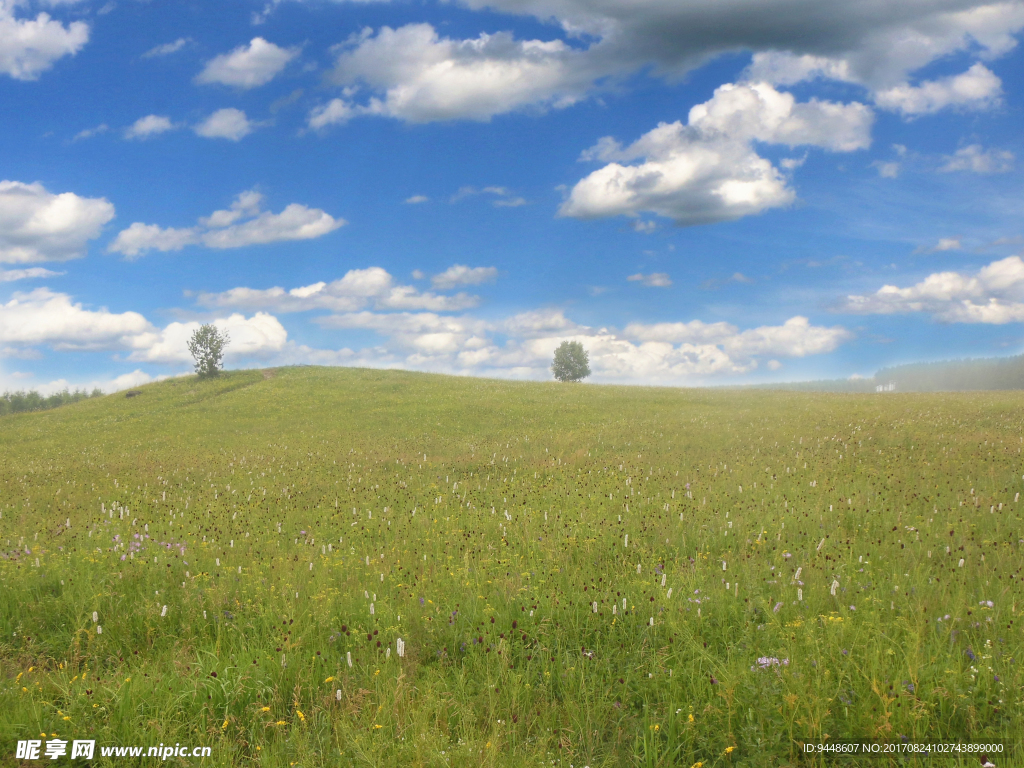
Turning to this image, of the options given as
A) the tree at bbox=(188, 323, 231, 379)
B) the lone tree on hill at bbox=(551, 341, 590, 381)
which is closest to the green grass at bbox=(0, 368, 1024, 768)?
the tree at bbox=(188, 323, 231, 379)

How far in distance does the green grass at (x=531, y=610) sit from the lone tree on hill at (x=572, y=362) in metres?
71.0

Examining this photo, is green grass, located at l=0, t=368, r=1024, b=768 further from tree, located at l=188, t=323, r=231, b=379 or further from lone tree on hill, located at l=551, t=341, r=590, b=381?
lone tree on hill, located at l=551, t=341, r=590, b=381

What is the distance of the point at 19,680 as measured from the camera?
5547 millimetres

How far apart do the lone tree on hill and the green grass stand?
2794 inches

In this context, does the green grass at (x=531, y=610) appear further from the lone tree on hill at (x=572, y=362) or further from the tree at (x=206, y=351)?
the lone tree on hill at (x=572, y=362)

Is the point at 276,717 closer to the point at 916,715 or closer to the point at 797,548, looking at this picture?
the point at 916,715

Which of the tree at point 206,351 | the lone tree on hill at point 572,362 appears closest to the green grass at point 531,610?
the tree at point 206,351

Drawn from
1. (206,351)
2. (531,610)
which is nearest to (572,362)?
→ (206,351)

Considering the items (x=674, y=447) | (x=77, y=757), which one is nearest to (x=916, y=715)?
(x=77, y=757)

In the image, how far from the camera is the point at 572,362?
8750 centimetres

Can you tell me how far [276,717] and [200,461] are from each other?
58.6ft

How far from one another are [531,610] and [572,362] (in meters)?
81.8

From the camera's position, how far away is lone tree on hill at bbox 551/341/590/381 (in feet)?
287

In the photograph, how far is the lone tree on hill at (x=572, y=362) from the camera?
8738cm
